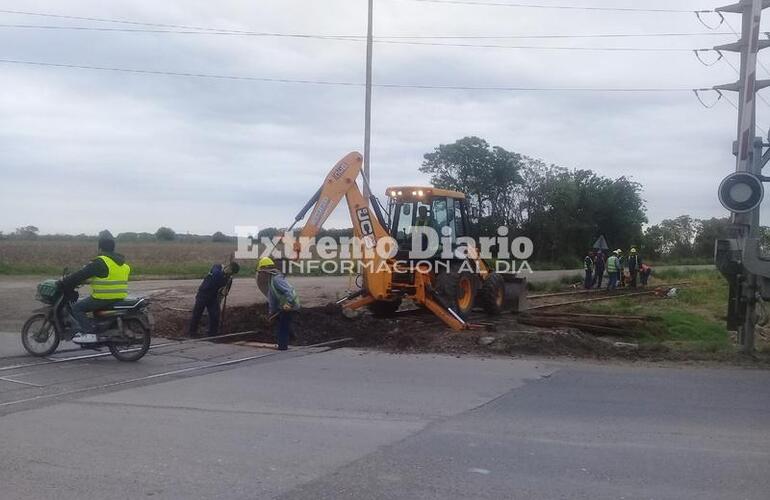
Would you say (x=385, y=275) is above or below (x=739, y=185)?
below

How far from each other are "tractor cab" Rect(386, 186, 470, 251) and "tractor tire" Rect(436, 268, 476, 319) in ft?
3.12

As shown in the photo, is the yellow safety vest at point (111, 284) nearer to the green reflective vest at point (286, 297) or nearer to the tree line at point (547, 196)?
the green reflective vest at point (286, 297)

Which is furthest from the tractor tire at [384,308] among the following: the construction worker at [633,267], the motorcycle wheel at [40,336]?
the construction worker at [633,267]

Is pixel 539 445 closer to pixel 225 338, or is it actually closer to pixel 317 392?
pixel 317 392

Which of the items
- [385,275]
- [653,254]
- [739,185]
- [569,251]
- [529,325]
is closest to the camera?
[739,185]

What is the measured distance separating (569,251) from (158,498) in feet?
196

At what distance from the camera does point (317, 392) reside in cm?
1031

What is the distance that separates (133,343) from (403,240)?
7.19 metres

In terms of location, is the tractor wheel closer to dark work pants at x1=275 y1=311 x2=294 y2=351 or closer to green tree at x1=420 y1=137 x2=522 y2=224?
dark work pants at x1=275 y1=311 x2=294 y2=351

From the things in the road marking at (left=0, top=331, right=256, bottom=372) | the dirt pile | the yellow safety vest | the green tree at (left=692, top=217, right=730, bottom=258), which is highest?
the green tree at (left=692, top=217, right=730, bottom=258)

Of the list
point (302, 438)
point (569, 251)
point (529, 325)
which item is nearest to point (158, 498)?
point (302, 438)

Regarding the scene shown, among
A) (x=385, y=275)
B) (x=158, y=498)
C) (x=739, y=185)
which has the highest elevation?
(x=739, y=185)

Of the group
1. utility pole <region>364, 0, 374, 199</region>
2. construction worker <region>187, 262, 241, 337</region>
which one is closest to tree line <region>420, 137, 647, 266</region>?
utility pole <region>364, 0, 374, 199</region>

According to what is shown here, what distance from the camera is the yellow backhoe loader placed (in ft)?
54.7
